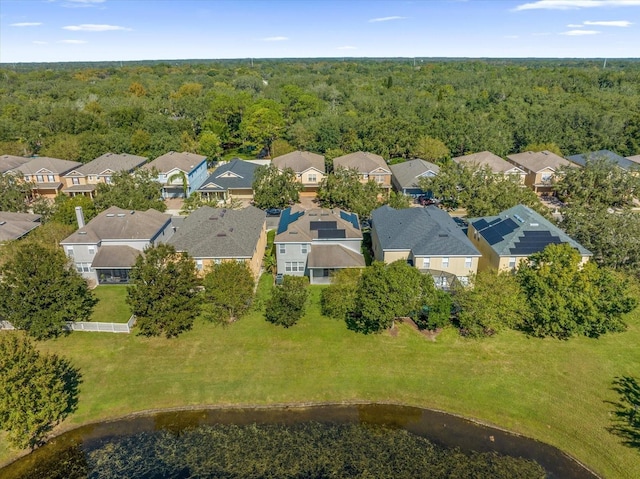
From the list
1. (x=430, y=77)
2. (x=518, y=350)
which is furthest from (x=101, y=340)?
(x=430, y=77)

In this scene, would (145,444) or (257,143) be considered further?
(257,143)

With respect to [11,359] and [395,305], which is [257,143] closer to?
[395,305]

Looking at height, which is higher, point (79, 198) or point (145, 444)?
point (79, 198)

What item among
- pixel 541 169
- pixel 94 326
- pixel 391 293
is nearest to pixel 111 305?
pixel 94 326

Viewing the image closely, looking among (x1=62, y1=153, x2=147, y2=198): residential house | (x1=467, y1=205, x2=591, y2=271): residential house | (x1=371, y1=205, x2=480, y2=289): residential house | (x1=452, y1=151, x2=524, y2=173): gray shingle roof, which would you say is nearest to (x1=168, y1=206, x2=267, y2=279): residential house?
(x1=371, y1=205, x2=480, y2=289): residential house

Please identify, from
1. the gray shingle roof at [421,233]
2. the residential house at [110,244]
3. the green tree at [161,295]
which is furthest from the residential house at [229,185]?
the green tree at [161,295]

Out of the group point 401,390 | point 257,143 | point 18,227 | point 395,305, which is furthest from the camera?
point 257,143

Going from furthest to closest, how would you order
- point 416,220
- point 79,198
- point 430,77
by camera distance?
point 430,77 → point 79,198 → point 416,220
